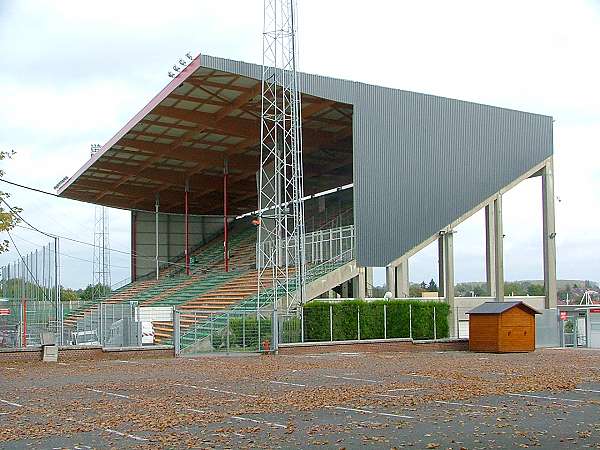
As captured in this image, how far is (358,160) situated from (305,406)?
24.9 m

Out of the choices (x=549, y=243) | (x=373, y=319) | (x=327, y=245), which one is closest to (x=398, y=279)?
(x=327, y=245)

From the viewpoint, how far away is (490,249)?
146 feet

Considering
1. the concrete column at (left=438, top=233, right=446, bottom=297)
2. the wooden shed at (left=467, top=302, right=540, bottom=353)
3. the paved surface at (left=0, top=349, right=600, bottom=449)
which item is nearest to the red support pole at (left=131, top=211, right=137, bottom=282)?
the concrete column at (left=438, top=233, right=446, bottom=297)

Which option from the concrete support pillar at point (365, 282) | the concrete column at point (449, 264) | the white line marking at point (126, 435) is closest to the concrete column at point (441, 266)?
the concrete column at point (449, 264)

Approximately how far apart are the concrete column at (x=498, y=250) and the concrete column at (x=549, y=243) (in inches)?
96.4

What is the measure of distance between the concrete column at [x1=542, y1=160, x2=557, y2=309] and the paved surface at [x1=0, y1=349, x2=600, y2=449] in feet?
63.9

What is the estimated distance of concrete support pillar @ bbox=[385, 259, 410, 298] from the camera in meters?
40.5

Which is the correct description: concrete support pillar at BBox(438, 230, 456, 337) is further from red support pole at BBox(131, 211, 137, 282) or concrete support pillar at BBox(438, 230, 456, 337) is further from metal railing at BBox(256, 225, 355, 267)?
red support pole at BBox(131, 211, 137, 282)

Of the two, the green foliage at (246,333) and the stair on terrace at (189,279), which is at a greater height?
the stair on terrace at (189,279)

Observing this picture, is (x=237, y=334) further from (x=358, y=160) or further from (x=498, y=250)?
(x=498, y=250)

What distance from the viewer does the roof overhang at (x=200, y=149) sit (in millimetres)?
39719

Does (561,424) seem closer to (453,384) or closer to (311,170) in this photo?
(453,384)

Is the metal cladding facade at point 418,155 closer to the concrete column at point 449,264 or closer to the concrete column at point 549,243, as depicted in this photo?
the concrete column at point 449,264

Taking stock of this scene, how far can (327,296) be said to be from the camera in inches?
1602
